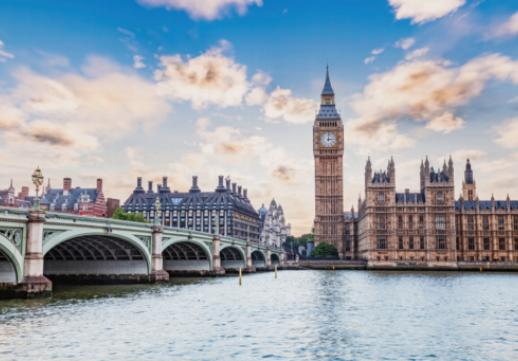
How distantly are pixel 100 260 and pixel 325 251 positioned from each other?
88.2 metres

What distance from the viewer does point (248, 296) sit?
147 feet

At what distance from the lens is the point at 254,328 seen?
27219 millimetres

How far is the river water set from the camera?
21.2 metres

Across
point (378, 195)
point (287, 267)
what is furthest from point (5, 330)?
point (378, 195)

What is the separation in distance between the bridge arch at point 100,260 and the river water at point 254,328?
40.5 ft

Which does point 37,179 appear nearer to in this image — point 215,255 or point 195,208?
point 215,255

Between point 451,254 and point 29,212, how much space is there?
105037mm

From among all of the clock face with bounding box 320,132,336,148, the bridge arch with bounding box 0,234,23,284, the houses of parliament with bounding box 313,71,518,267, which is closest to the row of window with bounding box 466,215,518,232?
the houses of parliament with bounding box 313,71,518,267

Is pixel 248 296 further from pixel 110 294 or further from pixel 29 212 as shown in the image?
pixel 29 212

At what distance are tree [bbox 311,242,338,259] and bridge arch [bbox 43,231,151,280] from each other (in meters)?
86.5

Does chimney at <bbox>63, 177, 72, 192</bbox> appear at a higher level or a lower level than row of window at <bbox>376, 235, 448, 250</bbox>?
higher

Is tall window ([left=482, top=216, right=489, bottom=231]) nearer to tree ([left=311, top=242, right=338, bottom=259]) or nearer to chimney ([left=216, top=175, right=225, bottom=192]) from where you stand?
tree ([left=311, top=242, right=338, bottom=259])

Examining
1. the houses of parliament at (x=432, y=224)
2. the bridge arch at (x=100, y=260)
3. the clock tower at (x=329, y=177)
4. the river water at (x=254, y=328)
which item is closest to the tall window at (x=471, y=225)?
the houses of parliament at (x=432, y=224)

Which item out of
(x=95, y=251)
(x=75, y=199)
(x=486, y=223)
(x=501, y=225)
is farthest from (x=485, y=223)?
(x=95, y=251)
